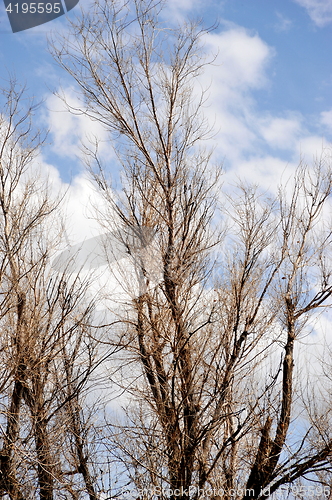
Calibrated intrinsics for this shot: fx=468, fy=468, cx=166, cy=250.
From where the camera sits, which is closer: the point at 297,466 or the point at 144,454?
the point at 144,454

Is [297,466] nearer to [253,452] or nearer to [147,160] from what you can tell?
[253,452]

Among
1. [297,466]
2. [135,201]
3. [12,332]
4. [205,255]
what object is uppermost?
[135,201]

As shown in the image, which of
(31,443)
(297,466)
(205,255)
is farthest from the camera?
(297,466)

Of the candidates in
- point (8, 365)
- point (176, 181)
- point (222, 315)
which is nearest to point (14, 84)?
point (176, 181)

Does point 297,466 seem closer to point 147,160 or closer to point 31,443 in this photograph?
point 31,443

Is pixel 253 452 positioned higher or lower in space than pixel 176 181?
lower

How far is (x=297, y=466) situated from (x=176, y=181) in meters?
4.60

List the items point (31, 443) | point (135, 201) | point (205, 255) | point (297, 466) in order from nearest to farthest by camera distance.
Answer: point (31, 443)
point (205, 255)
point (297, 466)
point (135, 201)

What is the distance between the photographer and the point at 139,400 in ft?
19.8

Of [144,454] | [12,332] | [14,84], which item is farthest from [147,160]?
[144,454]

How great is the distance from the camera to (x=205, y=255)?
6516mm

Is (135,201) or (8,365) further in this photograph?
(135,201)

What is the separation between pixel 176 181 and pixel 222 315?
6.65ft

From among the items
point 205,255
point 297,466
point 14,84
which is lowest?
point 297,466
